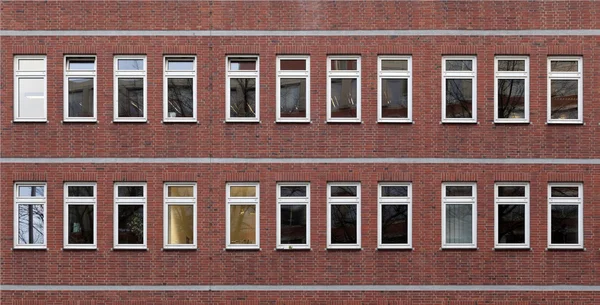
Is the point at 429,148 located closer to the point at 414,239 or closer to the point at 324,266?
the point at 414,239

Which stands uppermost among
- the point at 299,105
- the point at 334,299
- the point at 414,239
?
the point at 299,105

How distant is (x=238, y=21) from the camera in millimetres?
17125

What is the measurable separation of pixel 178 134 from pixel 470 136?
716 cm

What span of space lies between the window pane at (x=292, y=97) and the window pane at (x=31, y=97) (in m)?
5.95

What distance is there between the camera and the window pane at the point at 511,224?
56.0 ft

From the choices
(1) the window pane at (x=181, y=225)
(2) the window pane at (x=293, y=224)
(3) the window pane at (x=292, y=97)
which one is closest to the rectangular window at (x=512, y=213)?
(2) the window pane at (x=293, y=224)

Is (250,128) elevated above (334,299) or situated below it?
above

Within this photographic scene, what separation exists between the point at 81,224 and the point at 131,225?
1235mm

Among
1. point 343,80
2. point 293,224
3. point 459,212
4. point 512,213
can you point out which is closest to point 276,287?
point 293,224

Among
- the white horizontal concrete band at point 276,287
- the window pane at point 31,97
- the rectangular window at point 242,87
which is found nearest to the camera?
the white horizontal concrete band at point 276,287

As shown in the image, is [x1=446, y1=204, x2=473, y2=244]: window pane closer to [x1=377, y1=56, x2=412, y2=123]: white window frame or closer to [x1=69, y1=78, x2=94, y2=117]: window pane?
[x1=377, y1=56, x2=412, y2=123]: white window frame

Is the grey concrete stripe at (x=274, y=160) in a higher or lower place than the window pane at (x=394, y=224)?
higher

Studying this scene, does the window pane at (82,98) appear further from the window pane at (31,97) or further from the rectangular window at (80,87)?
the window pane at (31,97)

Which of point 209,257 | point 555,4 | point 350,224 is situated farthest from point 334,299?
point 555,4
